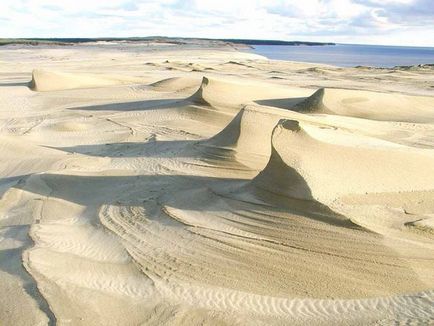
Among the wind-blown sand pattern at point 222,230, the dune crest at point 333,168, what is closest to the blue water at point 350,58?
the wind-blown sand pattern at point 222,230

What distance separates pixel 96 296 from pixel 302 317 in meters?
2.03

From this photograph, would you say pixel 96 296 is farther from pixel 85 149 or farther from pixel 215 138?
pixel 85 149

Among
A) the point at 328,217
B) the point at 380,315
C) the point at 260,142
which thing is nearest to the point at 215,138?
the point at 260,142

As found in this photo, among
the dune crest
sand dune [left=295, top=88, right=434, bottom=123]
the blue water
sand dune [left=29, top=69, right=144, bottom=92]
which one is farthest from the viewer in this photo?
the blue water

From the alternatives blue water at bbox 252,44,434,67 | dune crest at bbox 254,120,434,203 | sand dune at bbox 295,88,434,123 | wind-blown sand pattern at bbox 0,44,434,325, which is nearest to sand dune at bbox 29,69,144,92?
sand dune at bbox 295,88,434,123

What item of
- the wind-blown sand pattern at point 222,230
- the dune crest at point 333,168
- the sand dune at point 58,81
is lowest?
the sand dune at point 58,81

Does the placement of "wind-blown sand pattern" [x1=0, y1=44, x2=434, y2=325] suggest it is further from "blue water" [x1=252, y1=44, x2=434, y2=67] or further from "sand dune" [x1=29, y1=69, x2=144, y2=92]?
"blue water" [x1=252, y1=44, x2=434, y2=67]

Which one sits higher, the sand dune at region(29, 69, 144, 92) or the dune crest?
the dune crest

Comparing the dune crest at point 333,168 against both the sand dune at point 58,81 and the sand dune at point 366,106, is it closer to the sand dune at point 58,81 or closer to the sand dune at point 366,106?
the sand dune at point 366,106

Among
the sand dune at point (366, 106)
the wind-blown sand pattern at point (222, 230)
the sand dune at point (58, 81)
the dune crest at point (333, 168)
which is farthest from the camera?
the sand dune at point (58, 81)

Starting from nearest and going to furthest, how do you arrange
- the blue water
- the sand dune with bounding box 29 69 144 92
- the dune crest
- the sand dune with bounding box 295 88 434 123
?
1. the dune crest
2. the sand dune with bounding box 295 88 434 123
3. the sand dune with bounding box 29 69 144 92
4. the blue water

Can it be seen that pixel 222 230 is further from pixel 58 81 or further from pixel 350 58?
pixel 350 58

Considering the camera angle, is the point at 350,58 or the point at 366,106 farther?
the point at 350,58

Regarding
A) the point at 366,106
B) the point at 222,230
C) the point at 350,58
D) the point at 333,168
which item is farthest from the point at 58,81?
the point at 350,58
